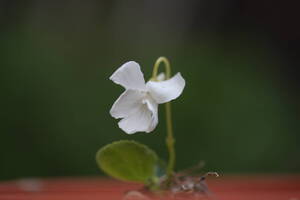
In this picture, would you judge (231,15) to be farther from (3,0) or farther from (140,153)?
(140,153)

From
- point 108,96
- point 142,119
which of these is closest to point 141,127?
point 142,119

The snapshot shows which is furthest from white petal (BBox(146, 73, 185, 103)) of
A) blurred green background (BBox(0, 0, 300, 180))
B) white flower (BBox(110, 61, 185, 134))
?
blurred green background (BBox(0, 0, 300, 180))

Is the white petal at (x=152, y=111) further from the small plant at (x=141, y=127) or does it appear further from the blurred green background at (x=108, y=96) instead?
the blurred green background at (x=108, y=96)

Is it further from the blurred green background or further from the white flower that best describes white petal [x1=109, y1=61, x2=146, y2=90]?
the blurred green background

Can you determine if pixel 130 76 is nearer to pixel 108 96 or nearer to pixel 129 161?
pixel 129 161

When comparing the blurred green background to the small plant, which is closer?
the small plant

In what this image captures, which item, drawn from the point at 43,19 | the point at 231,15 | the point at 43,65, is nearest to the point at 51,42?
the point at 43,65
